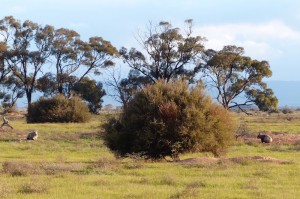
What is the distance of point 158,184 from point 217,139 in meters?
8.11

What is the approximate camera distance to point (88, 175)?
17219 mm

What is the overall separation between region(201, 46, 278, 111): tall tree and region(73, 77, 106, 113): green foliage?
1596 cm

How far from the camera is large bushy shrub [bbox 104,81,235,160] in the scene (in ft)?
72.8

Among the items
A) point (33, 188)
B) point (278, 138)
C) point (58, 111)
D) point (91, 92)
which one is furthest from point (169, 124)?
point (91, 92)

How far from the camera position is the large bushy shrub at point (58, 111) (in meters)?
57.2

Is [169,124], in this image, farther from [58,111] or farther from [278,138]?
[58,111]

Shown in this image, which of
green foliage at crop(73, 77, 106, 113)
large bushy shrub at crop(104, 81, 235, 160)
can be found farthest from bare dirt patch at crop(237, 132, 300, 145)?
green foliage at crop(73, 77, 106, 113)

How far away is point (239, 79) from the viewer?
2653 inches

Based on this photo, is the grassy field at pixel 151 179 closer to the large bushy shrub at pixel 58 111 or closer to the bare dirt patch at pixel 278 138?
the bare dirt patch at pixel 278 138

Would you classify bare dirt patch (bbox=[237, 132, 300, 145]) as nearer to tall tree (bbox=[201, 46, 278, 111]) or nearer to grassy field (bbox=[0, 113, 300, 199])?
grassy field (bbox=[0, 113, 300, 199])

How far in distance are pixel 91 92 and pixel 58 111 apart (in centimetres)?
1800

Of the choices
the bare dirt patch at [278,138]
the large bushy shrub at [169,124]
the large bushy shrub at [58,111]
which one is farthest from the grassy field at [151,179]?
the large bushy shrub at [58,111]

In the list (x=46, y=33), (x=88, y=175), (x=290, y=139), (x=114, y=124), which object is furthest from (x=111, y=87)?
(x=88, y=175)

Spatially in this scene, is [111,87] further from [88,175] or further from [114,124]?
[88,175]
